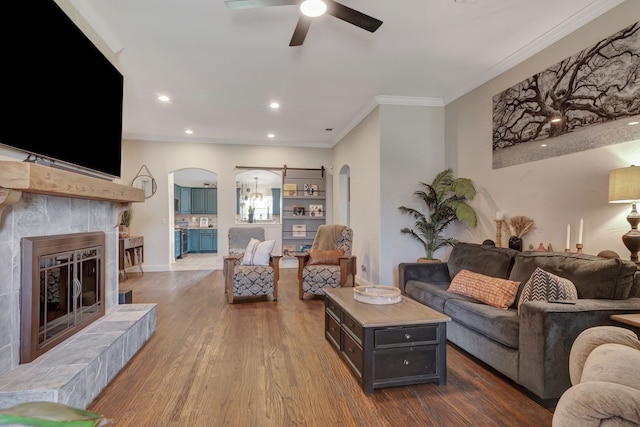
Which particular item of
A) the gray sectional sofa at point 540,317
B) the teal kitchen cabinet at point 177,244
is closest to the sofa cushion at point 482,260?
the gray sectional sofa at point 540,317

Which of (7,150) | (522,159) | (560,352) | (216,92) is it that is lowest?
(560,352)

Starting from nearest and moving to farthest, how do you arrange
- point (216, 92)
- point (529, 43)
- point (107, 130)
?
point (107, 130) < point (529, 43) < point (216, 92)

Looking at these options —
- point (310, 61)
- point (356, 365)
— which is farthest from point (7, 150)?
point (310, 61)

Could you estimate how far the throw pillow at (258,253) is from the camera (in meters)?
4.46

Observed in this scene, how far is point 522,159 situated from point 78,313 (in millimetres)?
4261

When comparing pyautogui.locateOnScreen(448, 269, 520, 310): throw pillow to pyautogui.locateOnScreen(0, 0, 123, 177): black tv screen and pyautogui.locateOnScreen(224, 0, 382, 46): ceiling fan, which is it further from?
pyautogui.locateOnScreen(0, 0, 123, 177): black tv screen

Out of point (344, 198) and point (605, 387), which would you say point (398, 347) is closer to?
point (605, 387)

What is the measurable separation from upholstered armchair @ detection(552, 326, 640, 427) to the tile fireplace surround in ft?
7.55

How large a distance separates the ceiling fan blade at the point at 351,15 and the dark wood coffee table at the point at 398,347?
2096 mm

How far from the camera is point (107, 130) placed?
106 inches

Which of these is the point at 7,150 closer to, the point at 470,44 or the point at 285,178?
the point at 470,44

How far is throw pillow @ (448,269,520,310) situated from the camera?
8.45 feet

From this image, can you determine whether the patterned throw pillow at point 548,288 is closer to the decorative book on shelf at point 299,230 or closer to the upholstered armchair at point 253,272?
the upholstered armchair at point 253,272

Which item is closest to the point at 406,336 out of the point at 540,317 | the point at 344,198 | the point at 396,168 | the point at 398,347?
the point at 398,347
